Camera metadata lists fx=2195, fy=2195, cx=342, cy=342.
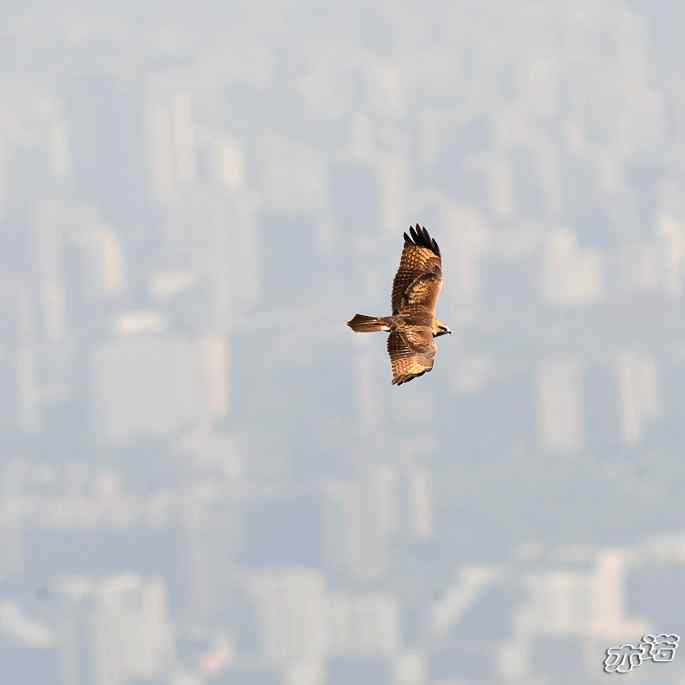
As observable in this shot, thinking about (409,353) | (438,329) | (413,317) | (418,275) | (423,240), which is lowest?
(409,353)

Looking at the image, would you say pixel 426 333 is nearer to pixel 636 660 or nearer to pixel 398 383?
pixel 398 383

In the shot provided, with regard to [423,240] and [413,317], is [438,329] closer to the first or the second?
[413,317]

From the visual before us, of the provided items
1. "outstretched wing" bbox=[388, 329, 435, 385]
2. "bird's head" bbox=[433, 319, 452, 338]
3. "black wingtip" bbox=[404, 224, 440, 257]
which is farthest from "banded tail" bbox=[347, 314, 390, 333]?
"black wingtip" bbox=[404, 224, 440, 257]

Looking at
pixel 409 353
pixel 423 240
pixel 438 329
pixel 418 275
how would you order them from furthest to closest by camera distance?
pixel 423 240 < pixel 418 275 < pixel 438 329 < pixel 409 353

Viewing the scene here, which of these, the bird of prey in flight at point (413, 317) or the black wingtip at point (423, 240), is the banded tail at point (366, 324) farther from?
the black wingtip at point (423, 240)

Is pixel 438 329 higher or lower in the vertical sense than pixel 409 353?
higher

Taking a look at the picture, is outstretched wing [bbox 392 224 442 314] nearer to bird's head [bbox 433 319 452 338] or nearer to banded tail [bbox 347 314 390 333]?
bird's head [bbox 433 319 452 338]

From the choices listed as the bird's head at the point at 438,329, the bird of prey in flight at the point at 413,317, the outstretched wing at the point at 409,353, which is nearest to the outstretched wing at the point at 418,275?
the bird of prey in flight at the point at 413,317

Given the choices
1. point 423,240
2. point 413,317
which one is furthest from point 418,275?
point 413,317

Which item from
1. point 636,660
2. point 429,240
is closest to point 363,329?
point 429,240
